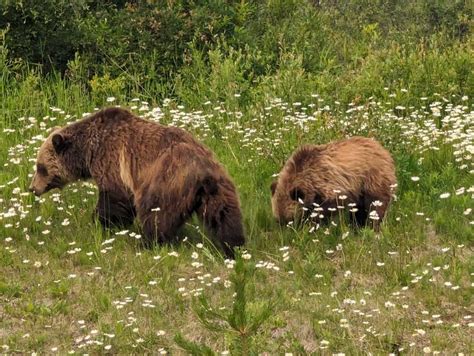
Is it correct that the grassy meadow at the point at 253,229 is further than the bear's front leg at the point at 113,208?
No

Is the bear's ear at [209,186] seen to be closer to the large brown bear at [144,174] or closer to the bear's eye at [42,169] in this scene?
the large brown bear at [144,174]

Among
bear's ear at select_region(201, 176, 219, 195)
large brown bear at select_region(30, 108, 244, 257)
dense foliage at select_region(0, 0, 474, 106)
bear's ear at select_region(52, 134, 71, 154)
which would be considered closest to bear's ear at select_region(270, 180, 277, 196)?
large brown bear at select_region(30, 108, 244, 257)

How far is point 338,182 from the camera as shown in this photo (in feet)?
25.8

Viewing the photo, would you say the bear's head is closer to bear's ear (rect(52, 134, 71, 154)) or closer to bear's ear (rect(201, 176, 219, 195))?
bear's ear (rect(52, 134, 71, 154))

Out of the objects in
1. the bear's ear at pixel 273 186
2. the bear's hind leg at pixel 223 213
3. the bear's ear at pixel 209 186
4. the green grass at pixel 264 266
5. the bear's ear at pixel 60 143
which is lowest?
the green grass at pixel 264 266

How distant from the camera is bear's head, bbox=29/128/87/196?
839 centimetres

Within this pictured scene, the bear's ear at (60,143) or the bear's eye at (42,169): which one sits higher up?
the bear's ear at (60,143)

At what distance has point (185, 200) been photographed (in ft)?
23.9

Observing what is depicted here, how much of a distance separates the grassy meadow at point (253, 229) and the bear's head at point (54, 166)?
6.9 inches

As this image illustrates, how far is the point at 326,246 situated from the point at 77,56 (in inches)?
230

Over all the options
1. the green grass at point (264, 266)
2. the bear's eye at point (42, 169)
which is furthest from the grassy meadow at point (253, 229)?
the bear's eye at point (42, 169)

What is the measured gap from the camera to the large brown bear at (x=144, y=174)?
727 centimetres

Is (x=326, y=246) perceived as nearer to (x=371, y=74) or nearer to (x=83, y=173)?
(x=83, y=173)

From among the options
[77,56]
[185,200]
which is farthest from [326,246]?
[77,56]
